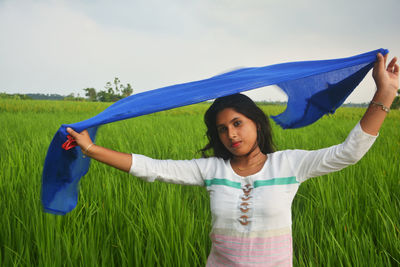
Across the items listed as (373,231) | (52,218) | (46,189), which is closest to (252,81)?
(46,189)

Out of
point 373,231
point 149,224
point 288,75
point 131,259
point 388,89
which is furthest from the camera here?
point 373,231

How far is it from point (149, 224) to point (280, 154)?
2.45 feet

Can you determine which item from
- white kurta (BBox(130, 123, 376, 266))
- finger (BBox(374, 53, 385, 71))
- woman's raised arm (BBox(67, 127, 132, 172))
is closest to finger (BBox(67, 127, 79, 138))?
woman's raised arm (BBox(67, 127, 132, 172))

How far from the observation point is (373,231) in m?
1.46

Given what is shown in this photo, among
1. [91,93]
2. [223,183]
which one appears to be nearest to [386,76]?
[223,183]

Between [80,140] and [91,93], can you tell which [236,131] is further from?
[91,93]

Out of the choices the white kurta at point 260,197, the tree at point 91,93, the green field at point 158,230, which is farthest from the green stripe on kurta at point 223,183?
the tree at point 91,93

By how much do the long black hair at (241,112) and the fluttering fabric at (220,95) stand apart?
6 cm

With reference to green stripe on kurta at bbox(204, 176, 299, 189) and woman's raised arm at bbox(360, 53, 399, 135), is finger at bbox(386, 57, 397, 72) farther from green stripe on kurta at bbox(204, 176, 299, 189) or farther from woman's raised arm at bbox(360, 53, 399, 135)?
green stripe on kurta at bbox(204, 176, 299, 189)

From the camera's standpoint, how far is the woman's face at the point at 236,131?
0.85 metres

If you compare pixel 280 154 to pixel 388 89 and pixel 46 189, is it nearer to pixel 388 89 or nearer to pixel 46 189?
pixel 388 89

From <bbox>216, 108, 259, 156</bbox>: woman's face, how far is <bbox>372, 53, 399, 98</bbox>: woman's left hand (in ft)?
1.26

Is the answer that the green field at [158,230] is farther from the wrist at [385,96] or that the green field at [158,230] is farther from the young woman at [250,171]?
the wrist at [385,96]

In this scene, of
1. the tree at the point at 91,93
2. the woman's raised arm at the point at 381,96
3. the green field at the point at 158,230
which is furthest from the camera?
the tree at the point at 91,93
